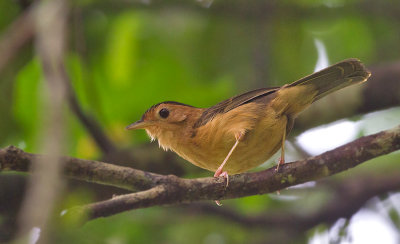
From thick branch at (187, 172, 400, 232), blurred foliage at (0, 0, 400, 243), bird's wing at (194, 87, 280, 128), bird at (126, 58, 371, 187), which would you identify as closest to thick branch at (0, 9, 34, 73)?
bird at (126, 58, 371, 187)

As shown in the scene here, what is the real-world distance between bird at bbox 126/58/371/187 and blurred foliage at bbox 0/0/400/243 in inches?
39.2

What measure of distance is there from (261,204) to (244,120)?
2.20 metres

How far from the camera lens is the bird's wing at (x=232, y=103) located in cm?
441

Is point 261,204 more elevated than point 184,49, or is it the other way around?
point 184,49

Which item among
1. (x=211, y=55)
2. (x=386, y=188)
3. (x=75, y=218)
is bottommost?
(x=75, y=218)

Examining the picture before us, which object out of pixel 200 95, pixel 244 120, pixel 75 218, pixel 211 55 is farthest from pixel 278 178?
pixel 211 55

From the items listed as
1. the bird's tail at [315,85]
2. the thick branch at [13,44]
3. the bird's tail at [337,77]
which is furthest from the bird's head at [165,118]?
the thick branch at [13,44]

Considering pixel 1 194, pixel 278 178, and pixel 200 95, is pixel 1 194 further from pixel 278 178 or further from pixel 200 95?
pixel 278 178

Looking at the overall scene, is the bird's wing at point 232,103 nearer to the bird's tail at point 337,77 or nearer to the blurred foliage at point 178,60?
the bird's tail at point 337,77

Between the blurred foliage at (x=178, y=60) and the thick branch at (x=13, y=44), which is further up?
the blurred foliage at (x=178, y=60)

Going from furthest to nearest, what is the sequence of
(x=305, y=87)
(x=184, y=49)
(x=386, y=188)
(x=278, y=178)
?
(x=184, y=49) < (x=386, y=188) < (x=305, y=87) < (x=278, y=178)

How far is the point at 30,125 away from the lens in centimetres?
533

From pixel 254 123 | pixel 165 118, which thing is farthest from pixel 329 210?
pixel 165 118

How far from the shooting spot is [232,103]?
4.61 m
